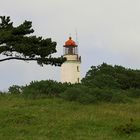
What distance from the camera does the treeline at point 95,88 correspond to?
2394 centimetres

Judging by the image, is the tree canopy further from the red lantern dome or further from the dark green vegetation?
the red lantern dome

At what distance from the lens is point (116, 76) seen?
1430 inches

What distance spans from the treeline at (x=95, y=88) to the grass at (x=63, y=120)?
1562 mm

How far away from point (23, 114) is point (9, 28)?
1025 centimetres

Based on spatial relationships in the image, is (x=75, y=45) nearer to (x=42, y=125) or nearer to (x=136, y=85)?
(x=136, y=85)

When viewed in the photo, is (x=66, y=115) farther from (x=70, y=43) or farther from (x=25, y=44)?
(x=70, y=43)

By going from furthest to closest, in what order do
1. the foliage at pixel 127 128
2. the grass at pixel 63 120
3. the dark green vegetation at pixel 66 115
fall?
the foliage at pixel 127 128 → the dark green vegetation at pixel 66 115 → the grass at pixel 63 120

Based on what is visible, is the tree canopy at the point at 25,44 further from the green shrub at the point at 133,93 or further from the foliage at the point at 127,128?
the foliage at the point at 127,128

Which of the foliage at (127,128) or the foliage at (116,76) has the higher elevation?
the foliage at (116,76)

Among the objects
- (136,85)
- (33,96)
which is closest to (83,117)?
(33,96)

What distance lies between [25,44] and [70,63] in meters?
29.8

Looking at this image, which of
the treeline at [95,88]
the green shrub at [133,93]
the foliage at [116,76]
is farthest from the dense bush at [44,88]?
the foliage at [116,76]

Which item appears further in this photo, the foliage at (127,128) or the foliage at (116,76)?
the foliage at (116,76)

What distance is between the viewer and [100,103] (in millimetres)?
23234
